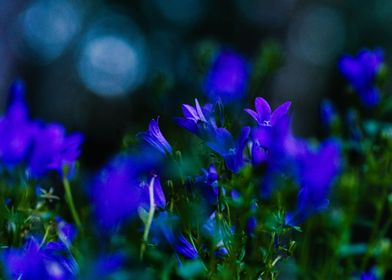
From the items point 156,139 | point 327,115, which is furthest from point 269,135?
point 327,115

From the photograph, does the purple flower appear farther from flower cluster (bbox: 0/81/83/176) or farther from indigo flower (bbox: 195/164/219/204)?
flower cluster (bbox: 0/81/83/176)

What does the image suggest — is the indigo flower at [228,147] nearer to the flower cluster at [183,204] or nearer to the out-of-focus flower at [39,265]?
the flower cluster at [183,204]

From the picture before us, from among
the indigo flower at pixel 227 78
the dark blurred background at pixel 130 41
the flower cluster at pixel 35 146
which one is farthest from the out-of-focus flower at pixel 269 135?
the dark blurred background at pixel 130 41

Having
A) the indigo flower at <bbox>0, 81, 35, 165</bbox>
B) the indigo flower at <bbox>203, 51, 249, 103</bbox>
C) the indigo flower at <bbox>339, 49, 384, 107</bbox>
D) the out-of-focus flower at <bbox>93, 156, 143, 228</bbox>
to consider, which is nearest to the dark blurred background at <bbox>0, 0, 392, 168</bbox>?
the indigo flower at <bbox>203, 51, 249, 103</bbox>

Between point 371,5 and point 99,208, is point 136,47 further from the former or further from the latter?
point 99,208

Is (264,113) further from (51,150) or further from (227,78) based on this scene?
(227,78)

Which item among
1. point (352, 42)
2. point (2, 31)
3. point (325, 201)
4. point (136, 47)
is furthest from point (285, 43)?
point (136, 47)
